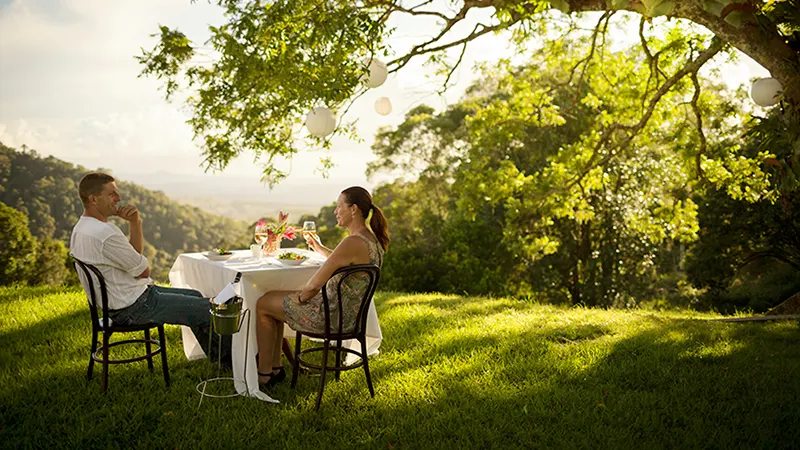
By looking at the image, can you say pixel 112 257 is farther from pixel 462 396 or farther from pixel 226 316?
pixel 462 396

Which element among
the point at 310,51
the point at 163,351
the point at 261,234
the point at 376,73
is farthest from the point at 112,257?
the point at 376,73

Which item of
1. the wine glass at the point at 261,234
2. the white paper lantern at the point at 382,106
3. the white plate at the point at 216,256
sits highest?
the white paper lantern at the point at 382,106

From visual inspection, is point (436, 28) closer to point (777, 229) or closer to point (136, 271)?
point (136, 271)

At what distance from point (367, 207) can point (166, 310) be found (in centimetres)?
136

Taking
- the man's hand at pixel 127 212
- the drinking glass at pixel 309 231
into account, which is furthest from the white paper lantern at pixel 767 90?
the man's hand at pixel 127 212

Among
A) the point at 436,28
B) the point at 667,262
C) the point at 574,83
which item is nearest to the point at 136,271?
the point at 436,28

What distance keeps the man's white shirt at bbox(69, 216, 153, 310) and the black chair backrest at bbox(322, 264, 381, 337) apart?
44.6 inches

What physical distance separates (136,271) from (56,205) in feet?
53.2

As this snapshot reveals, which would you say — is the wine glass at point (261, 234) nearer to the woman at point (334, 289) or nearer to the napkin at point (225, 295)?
the woman at point (334, 289)

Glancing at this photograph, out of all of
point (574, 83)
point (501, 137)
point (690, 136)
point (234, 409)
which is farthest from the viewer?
point (574, 83)

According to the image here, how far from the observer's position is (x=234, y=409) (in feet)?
11.3

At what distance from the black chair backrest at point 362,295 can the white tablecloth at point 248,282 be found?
46 centimetres

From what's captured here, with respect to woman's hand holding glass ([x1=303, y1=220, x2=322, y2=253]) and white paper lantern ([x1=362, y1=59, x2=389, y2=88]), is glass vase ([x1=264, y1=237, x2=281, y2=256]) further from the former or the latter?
white paper lantern ([x1=362, y1=59, x2=389, y2=88])

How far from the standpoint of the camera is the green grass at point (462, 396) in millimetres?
3109
